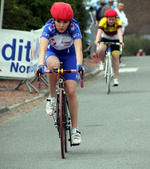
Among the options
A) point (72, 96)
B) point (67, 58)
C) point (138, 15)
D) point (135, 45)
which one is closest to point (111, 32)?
point (67, 58)

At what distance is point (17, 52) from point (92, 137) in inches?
224

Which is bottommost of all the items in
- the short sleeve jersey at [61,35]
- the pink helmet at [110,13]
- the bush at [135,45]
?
the bush at [135,45]

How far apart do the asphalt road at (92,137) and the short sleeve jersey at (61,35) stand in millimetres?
1305

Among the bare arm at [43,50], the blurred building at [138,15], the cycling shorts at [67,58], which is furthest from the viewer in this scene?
the blurred building at [138,15]

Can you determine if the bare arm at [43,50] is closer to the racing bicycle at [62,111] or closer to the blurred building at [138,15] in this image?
the racing bicycle at [62,111]

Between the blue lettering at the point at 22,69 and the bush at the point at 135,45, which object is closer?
the blue lettering at the point at 22,69

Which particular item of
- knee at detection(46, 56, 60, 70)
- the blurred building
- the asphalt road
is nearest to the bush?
the blurred building

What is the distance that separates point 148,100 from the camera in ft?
39.0

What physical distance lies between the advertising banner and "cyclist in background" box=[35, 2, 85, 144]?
6.08 m

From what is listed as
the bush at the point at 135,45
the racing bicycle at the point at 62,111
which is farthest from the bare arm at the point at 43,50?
the bush at the point at 135,45

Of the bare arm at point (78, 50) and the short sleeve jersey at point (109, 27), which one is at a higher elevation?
the short sleeve jersey at point (109, 27)

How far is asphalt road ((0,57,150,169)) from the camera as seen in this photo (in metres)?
6.47

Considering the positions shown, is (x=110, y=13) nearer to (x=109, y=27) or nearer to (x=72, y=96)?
(x=109, y=27)

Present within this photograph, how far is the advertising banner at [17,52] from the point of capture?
1324cm
